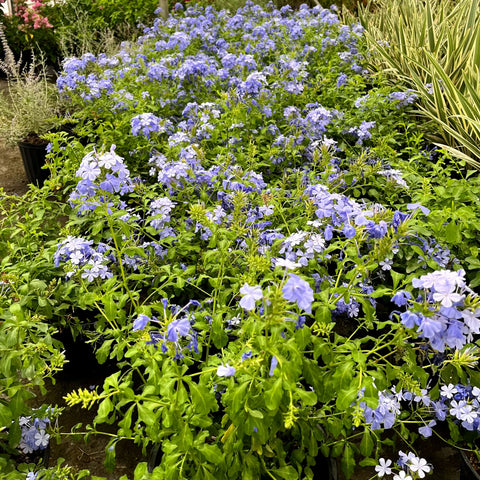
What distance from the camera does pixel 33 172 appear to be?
3623mm

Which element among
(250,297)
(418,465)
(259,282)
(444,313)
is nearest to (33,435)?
(259,282)

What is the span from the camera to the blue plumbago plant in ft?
3.84

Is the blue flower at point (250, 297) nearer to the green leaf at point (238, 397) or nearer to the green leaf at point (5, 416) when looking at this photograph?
the green leaf at point (238, 397)

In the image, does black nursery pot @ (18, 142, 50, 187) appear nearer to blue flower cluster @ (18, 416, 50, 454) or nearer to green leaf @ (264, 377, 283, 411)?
blue flower cluster @ (18, 416, 50, 454)

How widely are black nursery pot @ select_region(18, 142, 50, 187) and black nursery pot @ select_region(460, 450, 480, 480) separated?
3.22m

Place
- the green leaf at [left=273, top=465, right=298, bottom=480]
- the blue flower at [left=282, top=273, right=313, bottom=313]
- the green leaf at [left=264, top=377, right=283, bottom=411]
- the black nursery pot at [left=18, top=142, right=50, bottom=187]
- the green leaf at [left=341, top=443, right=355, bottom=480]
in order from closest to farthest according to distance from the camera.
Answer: the blue flower at [left=282, top=273, right=313, bottom=313]
the green leaf at [left=264, top=377, right=283, bottom=411]
the green leaf at [left=273, top=465, right=298, bottom=480]
the green leaf at [left=341, top=443, right=355, bottom=480]
the black nursery pot at [left=18, top=142, right=50, bottom=187]

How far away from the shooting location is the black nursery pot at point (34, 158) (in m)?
3.50

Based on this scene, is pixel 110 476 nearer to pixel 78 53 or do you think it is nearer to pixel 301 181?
pixel 301 181

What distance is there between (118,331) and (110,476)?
762 millimetres

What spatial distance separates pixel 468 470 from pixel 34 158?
3402 millimetres

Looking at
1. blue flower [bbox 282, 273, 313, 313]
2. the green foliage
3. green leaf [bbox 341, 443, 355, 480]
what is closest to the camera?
blue flower [bbox 282, 273, 313, 313]

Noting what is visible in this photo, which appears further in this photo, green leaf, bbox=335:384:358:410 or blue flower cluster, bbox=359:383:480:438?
blue flower cluster, bbox=359:383:480:438

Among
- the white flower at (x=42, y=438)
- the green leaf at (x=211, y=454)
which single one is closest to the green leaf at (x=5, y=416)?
the white flower at (x=42, y=438)

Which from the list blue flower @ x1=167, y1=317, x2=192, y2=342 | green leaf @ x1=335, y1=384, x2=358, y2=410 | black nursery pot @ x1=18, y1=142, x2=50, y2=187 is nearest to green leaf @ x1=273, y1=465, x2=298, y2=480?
green leaf @ x1=335, y1=384, x2=358, y2=410
